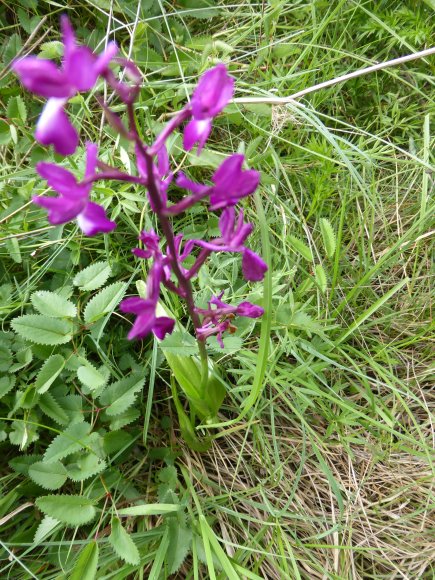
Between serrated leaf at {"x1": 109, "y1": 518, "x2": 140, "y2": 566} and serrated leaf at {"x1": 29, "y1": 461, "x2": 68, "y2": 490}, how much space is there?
19 centimetres

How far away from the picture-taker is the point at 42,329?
1.38 m

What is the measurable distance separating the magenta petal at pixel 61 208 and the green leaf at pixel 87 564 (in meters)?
0.86


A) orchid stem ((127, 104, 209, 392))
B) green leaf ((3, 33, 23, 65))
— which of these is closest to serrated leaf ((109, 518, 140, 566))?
orchid stem ((127, 104, 209, 392))

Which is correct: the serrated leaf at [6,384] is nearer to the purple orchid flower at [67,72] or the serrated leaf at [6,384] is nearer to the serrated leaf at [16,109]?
the serrated leaf at [16,109]

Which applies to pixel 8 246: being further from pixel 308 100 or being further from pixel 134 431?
pixel 308 100

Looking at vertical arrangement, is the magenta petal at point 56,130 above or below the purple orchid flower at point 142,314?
above

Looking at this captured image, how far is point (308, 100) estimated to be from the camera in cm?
191

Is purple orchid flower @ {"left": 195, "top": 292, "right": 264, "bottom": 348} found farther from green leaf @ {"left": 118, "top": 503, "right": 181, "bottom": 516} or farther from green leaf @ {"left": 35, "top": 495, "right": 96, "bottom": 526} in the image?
green leaf @ {"left": 35, "top": 495, "right": 96, "bottom": 526}

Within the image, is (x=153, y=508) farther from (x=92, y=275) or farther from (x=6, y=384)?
(x=92, y=275)

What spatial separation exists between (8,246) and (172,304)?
0.51 meters

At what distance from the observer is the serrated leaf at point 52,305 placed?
1378mm

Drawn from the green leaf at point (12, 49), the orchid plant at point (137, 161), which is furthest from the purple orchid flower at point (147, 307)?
the green leaf at point (12, 49)

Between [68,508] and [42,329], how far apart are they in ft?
1.47

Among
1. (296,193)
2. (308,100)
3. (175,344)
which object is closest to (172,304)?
(175,344)
